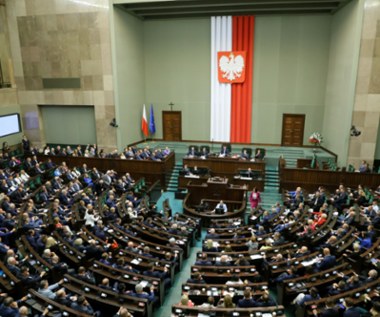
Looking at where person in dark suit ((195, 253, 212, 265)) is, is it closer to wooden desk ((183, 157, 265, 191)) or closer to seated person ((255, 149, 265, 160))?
wooden desk ((183, 157, 265, 191))

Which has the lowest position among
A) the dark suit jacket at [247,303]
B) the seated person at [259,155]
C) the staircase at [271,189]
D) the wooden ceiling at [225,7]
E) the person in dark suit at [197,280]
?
the staircase at [271,189]

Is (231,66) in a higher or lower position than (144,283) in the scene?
higher

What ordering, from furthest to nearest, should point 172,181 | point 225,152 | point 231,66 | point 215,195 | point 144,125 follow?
point 144,125
point 231,66
point 225,152
point 172,181
point 215,195

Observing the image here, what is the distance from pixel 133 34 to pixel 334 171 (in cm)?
1343

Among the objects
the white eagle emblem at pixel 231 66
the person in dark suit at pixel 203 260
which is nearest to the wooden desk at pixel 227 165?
the white eagle emblem at pixel 231 66

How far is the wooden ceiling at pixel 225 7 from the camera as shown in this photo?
1717 centimetres

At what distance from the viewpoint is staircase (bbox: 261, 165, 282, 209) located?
1408 centimetres

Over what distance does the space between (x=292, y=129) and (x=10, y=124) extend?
16567 millimetres

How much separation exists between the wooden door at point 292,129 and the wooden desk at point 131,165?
7338 millimetres

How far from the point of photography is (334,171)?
1414 centimetres

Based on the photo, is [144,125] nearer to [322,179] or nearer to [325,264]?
[322,179]

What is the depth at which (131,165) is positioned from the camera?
1620 centimetres

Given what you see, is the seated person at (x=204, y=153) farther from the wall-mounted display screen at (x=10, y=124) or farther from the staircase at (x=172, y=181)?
the wall-mounted display screen at (x=10, y=124)

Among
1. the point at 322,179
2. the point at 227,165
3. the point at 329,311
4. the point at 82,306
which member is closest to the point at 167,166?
the point at 227,165
